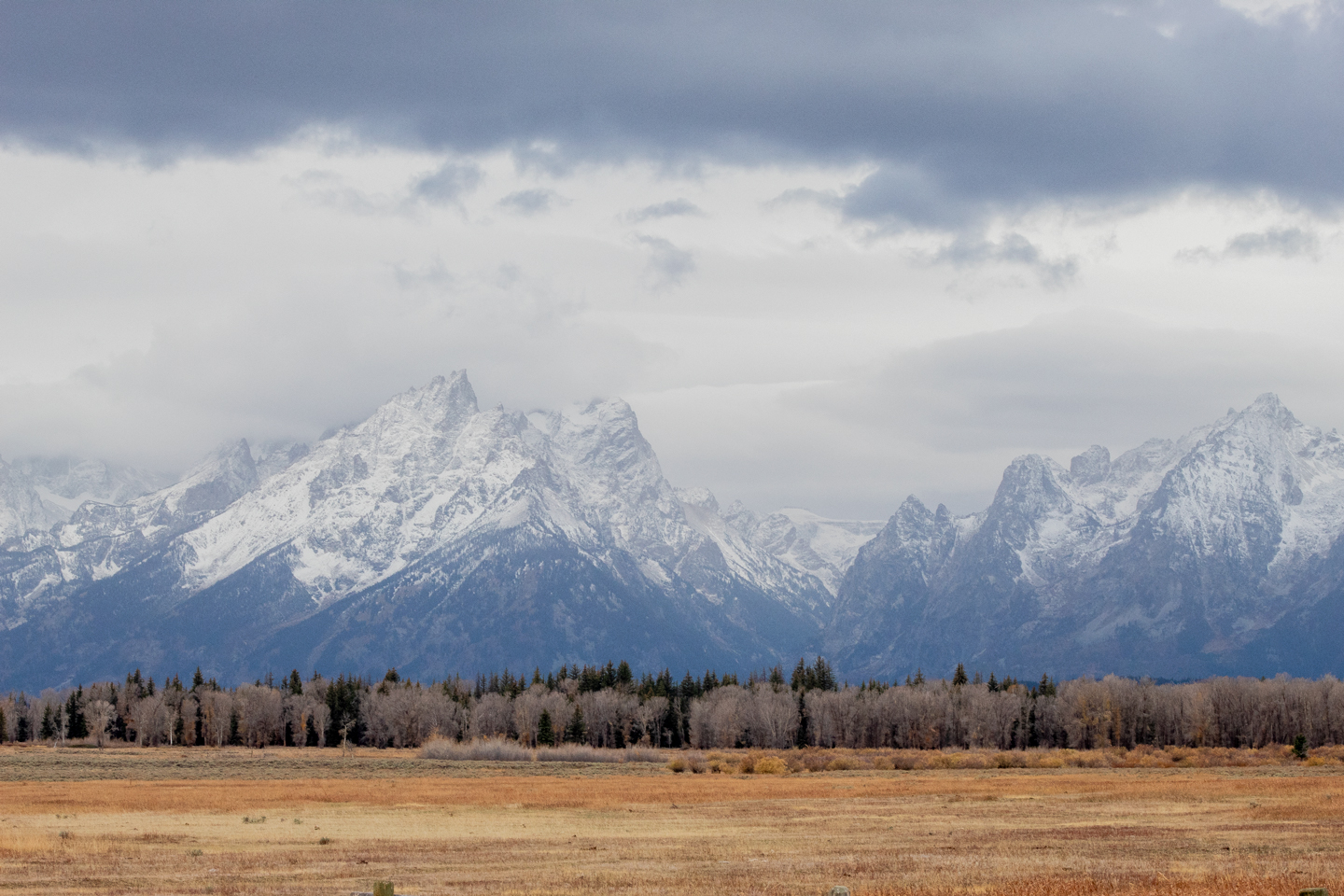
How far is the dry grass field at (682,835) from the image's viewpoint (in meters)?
41.9

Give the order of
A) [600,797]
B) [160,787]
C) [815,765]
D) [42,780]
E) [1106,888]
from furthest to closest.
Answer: [815,765], [42,780], [160,787], [600,797], [1106,888]

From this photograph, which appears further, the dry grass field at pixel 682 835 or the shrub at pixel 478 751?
the shrub at pixel 478 751

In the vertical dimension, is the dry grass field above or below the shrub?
above

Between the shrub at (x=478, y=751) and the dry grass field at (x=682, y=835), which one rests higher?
the dry grass field at (x=682, y=835)

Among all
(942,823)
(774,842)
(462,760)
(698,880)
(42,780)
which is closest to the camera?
(698,880)

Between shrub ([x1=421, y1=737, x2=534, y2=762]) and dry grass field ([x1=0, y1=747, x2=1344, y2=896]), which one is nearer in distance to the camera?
dry grass field ([x1=0, y1=747, x2=1344, y2=896])

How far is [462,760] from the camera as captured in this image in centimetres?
16938

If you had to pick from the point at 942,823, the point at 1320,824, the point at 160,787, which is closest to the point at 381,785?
the point at 160,787

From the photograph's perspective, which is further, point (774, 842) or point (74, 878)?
point (774, 842)

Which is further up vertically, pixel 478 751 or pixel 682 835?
pixel 682 835

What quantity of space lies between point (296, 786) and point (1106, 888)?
271 feet

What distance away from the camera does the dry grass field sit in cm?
4191

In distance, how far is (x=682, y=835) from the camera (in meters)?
61.9

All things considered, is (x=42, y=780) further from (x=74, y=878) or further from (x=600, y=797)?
(x=74, y=878)
